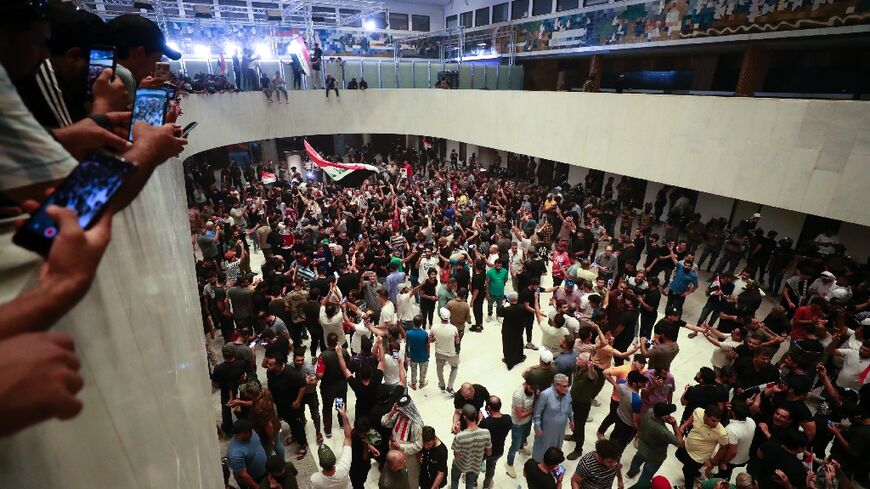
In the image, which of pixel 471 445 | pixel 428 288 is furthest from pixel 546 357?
pixel 428 288

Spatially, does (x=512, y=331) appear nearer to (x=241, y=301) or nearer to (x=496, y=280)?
(x=496, y=280)

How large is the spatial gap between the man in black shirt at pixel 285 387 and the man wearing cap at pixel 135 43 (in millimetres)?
3287

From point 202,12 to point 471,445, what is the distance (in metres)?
24.2

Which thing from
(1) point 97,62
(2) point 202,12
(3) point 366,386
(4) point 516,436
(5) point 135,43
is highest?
(2) point 202,12

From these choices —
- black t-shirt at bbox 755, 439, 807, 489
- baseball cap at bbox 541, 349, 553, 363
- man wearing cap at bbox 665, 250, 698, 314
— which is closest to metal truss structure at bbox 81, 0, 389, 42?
man wearing cap at bbox 665, 250, 698, 314

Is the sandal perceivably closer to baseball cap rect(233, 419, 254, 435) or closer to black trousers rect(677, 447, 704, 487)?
baseball cap rect(233, 419, 254, 435)

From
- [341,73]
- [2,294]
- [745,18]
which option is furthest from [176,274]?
[341,73]

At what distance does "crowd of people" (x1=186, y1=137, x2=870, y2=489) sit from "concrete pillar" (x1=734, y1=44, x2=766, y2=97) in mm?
4423

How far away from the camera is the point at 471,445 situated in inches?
165

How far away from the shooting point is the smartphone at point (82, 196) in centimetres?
76

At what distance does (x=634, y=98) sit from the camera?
1159 centimetres

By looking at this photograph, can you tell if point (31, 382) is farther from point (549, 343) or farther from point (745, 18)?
point (745, 18)

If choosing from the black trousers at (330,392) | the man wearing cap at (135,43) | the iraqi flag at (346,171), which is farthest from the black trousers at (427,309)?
the man wearing cap at (135,43)

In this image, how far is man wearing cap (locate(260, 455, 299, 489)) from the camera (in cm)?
368
